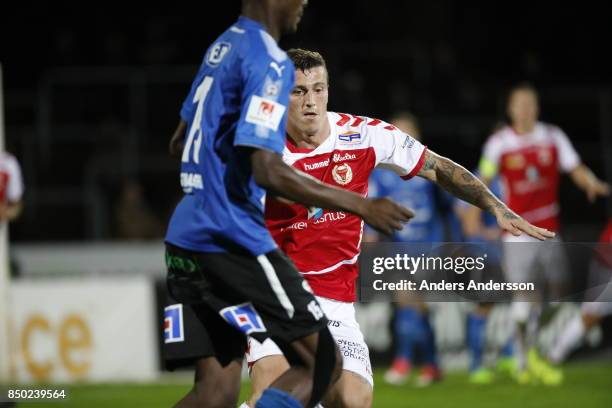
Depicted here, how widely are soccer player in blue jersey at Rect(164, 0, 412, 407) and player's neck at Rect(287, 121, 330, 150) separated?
119 cm

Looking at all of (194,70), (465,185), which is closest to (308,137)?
(465,185)

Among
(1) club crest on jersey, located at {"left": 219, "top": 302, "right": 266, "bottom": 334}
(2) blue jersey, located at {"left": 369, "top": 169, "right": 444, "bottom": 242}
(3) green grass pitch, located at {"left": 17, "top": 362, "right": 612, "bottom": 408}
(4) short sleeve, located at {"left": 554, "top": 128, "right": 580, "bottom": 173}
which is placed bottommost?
(3) green grass pitch, located at {"left": 17, "top": 362, "right": 612, "bottom": 408}

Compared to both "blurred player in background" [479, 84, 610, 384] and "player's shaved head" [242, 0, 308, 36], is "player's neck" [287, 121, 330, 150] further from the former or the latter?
"blurred player in background" [479, 84, 610, 384]

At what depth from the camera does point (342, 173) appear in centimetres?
514

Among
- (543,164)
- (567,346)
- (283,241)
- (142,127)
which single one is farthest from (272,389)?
(142,127)

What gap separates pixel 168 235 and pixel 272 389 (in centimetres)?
68

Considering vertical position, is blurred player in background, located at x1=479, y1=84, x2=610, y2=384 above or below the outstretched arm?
below

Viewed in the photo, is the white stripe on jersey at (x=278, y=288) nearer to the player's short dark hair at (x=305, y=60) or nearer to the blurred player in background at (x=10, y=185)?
the player's short dark hair at (x=305, y=60)

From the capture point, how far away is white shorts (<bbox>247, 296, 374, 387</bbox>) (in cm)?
490

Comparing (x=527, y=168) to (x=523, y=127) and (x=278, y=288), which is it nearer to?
(x=523, y=127)

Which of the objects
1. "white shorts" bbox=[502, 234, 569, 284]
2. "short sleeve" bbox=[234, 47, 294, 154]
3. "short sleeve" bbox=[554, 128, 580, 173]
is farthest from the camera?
"short sleeve" bbox=[554, 128, 580, 173]

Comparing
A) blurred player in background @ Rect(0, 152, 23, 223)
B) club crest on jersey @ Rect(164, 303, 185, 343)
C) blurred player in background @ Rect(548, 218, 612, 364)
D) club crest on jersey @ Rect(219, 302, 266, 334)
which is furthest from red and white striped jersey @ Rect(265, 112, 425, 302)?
blurred player in background @ Rect(0, 152, 23, 223)

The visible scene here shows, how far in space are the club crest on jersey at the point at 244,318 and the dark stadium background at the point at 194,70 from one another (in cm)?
896

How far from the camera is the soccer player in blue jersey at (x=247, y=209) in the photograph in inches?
149
